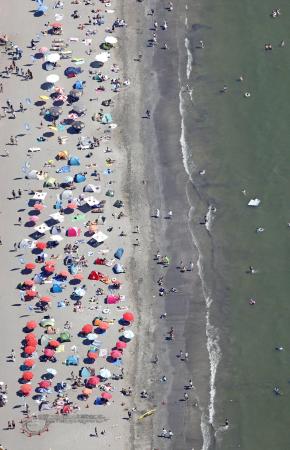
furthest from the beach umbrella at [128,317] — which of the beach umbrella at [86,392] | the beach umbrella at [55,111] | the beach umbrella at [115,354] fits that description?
the beach umbrella at [55,111]

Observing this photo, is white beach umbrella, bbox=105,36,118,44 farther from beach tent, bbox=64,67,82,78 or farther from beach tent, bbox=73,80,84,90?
beach tent, bbox=73,80,84,90

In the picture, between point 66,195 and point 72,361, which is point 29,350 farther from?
point 66,195

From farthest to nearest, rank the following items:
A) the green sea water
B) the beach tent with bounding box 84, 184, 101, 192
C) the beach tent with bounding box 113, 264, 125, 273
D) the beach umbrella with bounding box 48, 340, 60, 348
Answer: the beach tent with bounding box 84, 184, 101, 192
the beach tent with bounding box 113, 264, 125, 273
the beach umbrella with bounding box 48, 340, 60, 348
the green sea water

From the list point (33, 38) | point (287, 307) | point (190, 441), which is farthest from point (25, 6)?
point (190, 441)

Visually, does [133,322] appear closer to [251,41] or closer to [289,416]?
[289,416]

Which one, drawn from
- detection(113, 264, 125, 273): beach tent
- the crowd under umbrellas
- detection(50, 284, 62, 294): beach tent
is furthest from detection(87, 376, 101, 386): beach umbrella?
detection(113, 264, 125, 273): beach tent

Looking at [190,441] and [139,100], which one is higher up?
[139,100]
